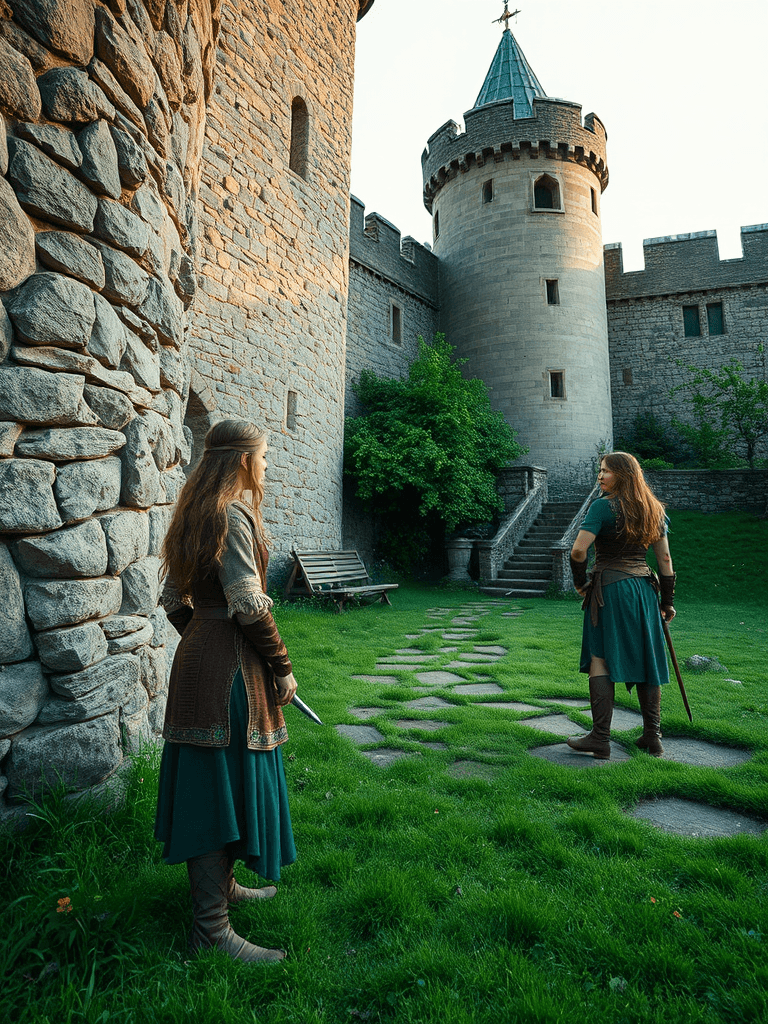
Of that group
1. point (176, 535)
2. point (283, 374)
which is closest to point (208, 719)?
point (176, 535)

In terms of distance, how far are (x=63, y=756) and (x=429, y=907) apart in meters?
1.28

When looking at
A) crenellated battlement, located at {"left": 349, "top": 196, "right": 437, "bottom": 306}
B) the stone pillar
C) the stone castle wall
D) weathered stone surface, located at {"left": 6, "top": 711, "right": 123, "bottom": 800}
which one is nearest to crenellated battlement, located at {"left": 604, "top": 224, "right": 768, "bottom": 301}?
the stone castle wall

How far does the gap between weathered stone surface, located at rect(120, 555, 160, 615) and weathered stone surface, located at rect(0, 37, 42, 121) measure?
1.57m

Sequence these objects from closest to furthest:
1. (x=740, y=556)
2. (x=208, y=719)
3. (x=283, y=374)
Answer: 1. (x=208, y=719)
2. (x=283, y=374)
3. (x=740, y=556)

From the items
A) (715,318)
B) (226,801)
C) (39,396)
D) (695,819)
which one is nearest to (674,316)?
(715,318)

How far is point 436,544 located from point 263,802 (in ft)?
41.0

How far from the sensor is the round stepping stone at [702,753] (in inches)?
117

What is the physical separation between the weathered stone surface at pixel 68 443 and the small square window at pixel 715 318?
840 inches

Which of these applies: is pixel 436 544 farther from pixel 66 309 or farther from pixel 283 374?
pixel 66 309

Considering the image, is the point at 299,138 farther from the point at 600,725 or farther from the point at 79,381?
the point at 600,725

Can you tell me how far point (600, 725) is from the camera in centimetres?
313

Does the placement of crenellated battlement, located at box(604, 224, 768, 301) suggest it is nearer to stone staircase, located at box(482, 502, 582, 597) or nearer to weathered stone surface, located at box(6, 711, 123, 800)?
stone staircase, located at box(482, 502, 582, 597)

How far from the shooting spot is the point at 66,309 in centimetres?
192

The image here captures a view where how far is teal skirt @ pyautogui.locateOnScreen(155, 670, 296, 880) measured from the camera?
1.62 m
